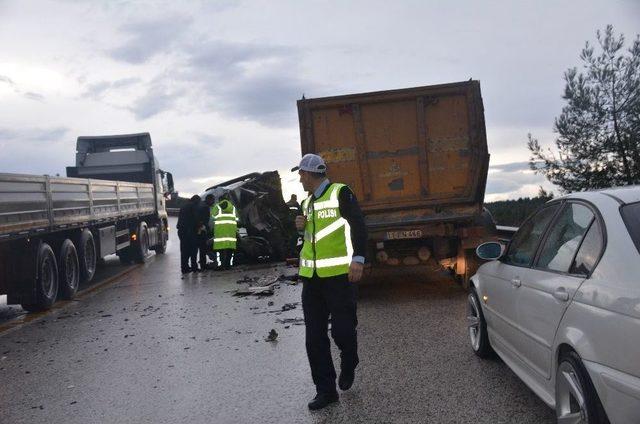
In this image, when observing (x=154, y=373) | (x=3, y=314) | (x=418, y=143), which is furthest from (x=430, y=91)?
(x=3, y=314)

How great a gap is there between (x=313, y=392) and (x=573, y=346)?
92.4 inches

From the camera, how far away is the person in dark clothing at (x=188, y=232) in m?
14.6

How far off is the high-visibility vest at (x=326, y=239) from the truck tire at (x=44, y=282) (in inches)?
259

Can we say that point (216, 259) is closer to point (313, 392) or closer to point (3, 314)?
point (3, 314)

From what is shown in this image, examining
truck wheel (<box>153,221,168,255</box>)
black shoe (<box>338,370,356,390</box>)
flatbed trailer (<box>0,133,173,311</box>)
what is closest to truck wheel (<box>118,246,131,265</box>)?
flatbed trailer (<box>0,133,173,311</box>)

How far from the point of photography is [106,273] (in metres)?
16.6

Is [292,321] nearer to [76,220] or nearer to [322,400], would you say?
[322,400]

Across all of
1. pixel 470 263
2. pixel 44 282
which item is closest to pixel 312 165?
pixel 470 263

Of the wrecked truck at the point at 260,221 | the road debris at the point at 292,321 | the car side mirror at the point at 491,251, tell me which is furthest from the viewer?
the wrecked truck at the point at 260,221

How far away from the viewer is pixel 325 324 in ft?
16.4

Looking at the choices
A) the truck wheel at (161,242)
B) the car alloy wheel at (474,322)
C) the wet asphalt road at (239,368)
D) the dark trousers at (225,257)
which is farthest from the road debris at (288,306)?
the truck wheel at (161,242)

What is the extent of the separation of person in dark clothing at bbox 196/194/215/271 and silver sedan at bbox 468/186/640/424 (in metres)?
10.5

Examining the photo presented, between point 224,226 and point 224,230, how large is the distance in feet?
0.37

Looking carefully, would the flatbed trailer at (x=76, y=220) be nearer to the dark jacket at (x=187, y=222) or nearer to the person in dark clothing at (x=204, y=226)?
the dark jacket at (x=187, y=222)
